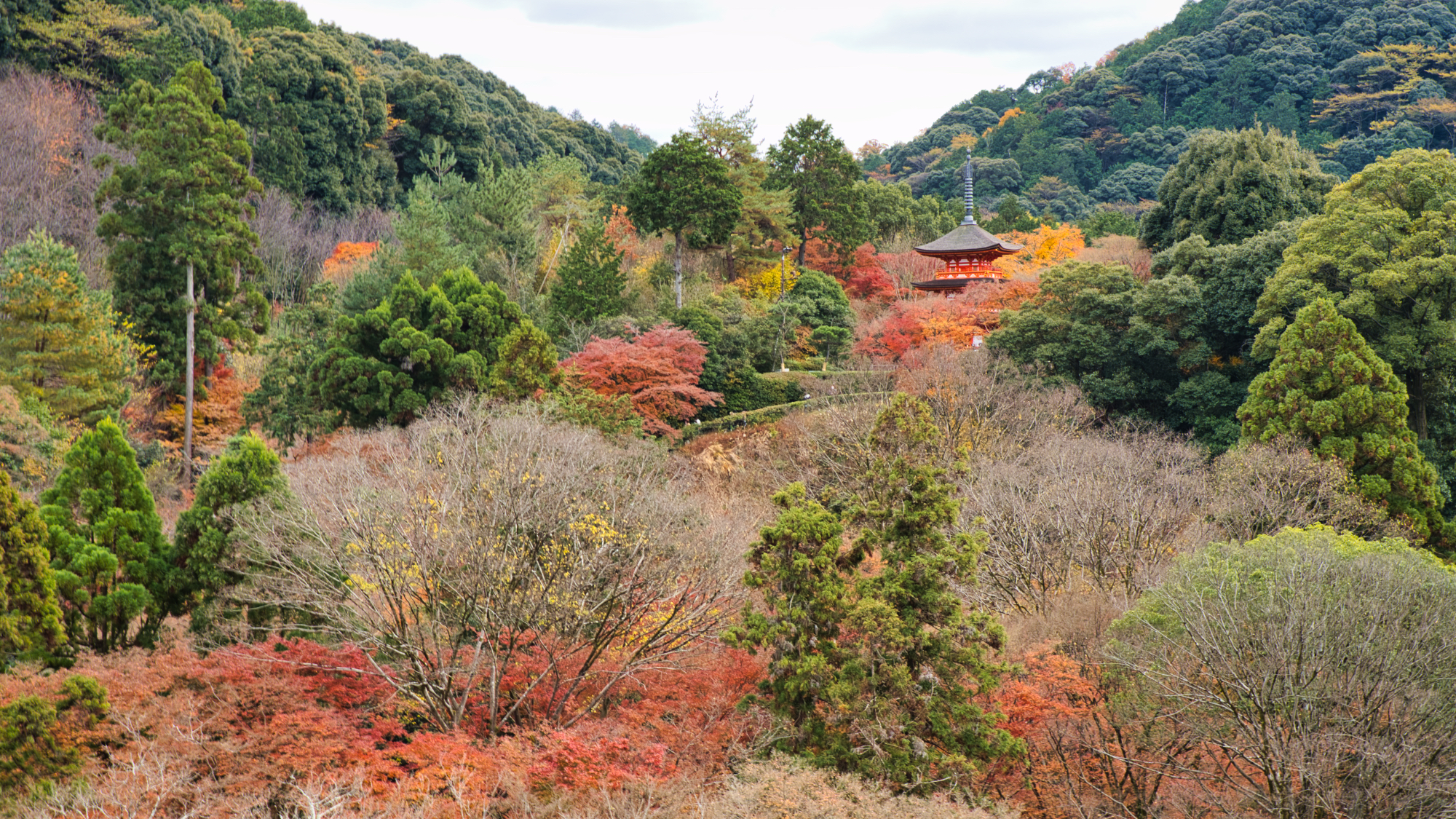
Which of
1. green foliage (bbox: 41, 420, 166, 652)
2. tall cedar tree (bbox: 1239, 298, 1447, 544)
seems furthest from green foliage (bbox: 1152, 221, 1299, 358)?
green foliage (bbox: 41, 420, 166, 652)

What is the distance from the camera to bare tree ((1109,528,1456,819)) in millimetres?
9875

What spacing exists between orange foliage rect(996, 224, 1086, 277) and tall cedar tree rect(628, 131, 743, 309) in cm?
989

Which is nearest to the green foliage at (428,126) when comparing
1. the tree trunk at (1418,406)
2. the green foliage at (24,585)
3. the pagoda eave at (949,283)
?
the pagoda eave at (949,283)

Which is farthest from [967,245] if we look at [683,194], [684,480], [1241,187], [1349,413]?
[684,480]

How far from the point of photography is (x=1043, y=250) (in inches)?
1511

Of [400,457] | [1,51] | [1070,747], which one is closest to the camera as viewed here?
[1070,747]

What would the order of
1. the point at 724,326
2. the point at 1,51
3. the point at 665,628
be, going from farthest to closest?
the point at 1,51 < the point at 724,326 < the point at 665,628

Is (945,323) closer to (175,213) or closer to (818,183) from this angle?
(818,183)

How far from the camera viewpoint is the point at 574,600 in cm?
1269

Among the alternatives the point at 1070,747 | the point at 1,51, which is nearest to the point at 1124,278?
the point at 1070,747

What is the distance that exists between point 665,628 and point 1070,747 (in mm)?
5083

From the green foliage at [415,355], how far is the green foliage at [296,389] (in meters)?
0.51

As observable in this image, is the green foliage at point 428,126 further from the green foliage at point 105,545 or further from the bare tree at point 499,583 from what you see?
the bare tree at point 499,583

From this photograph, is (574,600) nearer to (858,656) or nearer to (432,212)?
(858,656)
